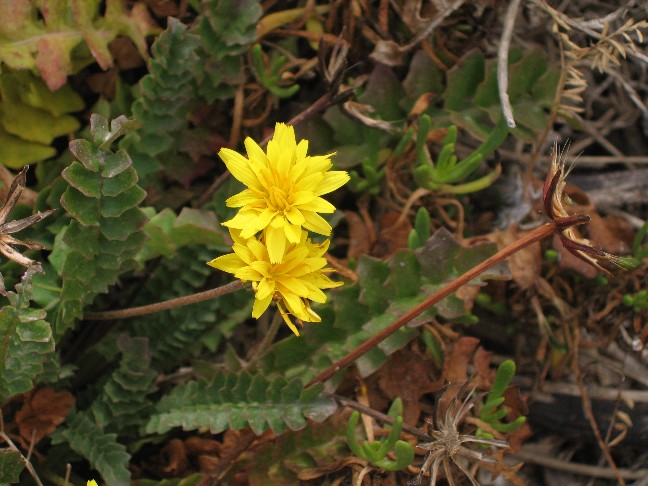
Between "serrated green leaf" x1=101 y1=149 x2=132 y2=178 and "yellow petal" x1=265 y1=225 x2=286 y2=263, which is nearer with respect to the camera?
"yellow petal" x1=265 y1=225 x2=286 y2=263

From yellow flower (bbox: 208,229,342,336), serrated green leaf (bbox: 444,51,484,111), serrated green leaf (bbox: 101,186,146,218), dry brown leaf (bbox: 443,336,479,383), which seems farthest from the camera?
serrated green leaf (bbox: 444,51,484,111)

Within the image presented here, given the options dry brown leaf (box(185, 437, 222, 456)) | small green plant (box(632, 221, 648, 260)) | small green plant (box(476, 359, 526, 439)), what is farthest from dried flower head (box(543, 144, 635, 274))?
dry brown leaf (box(185, 437, 222, 456))

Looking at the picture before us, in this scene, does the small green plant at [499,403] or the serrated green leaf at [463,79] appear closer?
the small green plant at [499,403]

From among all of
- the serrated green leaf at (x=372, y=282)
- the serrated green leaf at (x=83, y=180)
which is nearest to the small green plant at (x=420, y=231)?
the serrated green leaf at (x=372, y=282)

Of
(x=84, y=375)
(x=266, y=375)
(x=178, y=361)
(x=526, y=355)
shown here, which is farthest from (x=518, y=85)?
(x=84, y=375)

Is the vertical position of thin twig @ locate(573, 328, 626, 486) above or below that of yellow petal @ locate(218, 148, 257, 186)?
below

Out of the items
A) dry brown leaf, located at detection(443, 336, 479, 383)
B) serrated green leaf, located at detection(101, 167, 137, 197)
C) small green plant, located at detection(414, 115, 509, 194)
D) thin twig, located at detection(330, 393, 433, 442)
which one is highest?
serrated green leaf, located at detection(101, 167, 137, 197)

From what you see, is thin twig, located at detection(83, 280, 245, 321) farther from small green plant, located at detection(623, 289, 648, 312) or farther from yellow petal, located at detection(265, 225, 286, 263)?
small green plant, located at detection(623, 289, 648, 312)

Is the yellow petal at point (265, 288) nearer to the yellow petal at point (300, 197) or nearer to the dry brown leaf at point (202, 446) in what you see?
the yellow petal at point (300, 197)

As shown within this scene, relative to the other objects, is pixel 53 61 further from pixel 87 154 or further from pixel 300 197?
pixel 300 197
